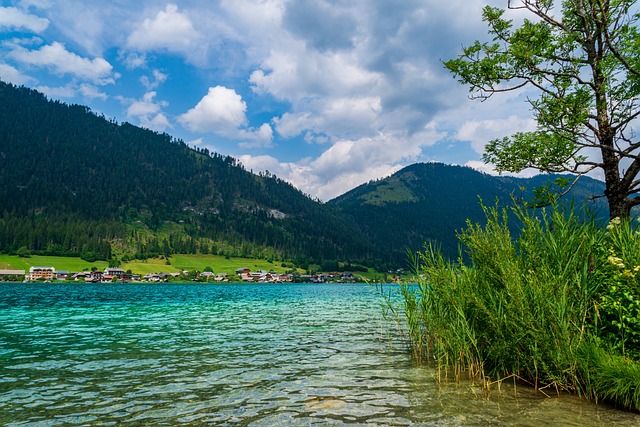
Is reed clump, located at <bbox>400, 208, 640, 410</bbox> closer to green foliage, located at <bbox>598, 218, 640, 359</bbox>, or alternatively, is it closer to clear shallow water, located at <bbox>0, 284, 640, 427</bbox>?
green foliage, located at <bbox>598, 218, 640, 359</bbox>

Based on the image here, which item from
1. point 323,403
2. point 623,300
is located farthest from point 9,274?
point 623,300

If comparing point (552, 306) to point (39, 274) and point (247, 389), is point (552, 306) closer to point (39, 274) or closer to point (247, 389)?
point (247, 389)

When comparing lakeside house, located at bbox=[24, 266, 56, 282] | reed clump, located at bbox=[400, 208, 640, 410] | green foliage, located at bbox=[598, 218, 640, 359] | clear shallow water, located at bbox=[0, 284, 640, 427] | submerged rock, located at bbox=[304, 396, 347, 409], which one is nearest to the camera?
clear shallow water, located at bbox=[0, 284, 640, 427]

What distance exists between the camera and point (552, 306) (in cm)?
1055

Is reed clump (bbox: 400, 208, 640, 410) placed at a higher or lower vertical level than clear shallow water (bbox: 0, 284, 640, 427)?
higher

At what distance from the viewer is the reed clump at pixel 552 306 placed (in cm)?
1000

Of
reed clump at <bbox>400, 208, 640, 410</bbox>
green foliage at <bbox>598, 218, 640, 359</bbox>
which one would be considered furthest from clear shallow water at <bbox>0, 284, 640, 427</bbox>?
green foliage at <bbox>598, 218, 640, 359</bbox>

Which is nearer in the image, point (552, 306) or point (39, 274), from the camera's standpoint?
point (552, 306)

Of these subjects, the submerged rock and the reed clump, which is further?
the submerged rock

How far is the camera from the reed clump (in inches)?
394

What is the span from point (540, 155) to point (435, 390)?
1039cm

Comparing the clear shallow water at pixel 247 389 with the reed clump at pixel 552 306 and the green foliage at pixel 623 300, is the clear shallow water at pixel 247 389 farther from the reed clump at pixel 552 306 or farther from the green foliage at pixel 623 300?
the green foliage at pixel 623 300

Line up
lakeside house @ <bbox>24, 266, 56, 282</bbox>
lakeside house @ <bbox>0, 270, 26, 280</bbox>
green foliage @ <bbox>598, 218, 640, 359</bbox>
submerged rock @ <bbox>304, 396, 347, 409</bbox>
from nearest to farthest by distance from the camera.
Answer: green foliage @ <bbox>598, 218, 640, 359</bbox>
submerged rock @ <bbox>304, 396, 347, 409</bbox>
lakeside house @ <bbox>0, 270, 26, 280</bbox>
lakeside house @ <bbox>24, 266, 56, 282</bbox>

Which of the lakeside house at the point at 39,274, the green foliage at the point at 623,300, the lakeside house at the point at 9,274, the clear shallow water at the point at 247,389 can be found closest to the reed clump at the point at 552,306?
the green foliage at the point at 623,300
